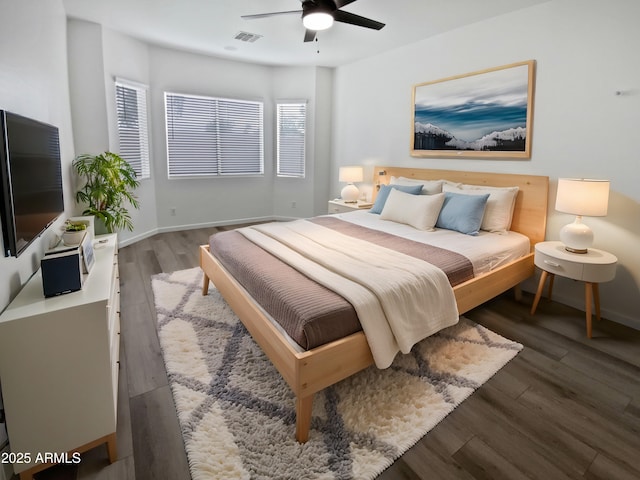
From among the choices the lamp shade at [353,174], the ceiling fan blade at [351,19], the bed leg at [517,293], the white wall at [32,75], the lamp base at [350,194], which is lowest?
the bed leg at [517,293]

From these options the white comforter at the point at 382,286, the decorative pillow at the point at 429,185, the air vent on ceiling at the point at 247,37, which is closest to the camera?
the white comforter at the point at 382,286

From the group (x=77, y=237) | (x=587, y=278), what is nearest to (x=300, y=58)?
(x=77, y=237)

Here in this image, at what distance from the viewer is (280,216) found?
650cm

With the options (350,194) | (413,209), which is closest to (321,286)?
(413,209)

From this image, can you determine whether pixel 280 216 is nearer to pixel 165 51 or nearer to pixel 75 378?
pixel 165 51

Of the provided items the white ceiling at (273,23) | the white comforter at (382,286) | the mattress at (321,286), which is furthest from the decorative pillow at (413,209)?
the white ceiling at (273,23)

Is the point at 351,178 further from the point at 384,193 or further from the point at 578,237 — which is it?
the point at 578,237

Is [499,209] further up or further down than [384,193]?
further down

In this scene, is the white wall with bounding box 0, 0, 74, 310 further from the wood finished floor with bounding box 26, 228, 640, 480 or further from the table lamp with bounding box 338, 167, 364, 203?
the table lamp with bounding box 338, 167, 364, 203

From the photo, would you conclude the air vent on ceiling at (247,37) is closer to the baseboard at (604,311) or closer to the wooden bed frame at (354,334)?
the wooden bed frame at (354,334)

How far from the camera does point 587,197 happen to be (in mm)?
2582

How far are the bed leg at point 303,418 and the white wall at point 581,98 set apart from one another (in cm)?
276

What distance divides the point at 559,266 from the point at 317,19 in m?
2.69

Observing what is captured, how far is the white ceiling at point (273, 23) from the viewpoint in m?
3.28
